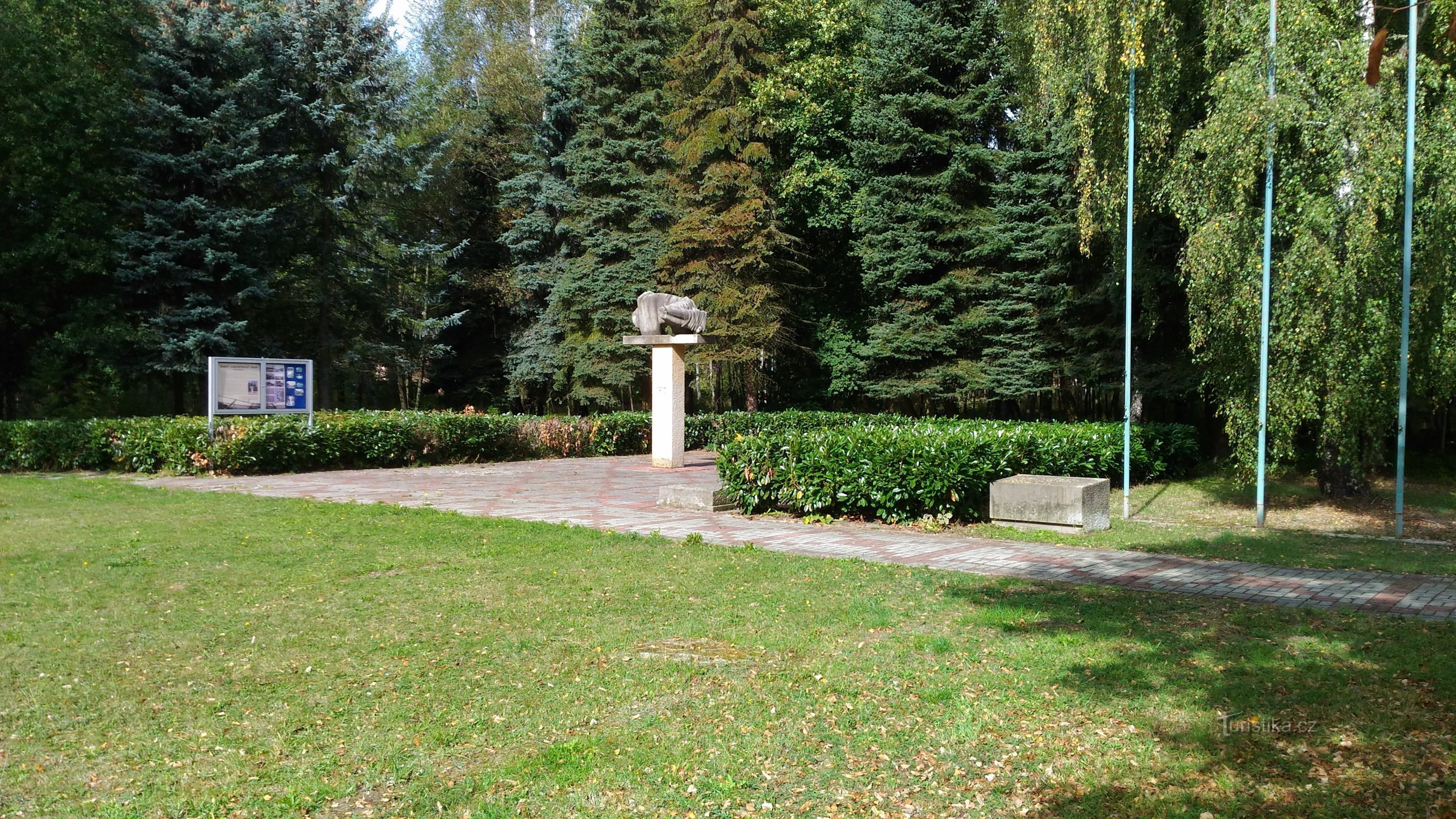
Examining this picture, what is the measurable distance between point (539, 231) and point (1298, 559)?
2760 cm

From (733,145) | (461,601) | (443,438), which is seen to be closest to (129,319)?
(443,438)

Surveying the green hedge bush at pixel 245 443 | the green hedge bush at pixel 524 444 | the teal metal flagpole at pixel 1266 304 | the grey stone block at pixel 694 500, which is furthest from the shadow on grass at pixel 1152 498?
the green hedge bush at pixel 245 443

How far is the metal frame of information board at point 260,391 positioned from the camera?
15.4 meters

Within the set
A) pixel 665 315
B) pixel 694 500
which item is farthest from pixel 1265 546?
pixel 665 315

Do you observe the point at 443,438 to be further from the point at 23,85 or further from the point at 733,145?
the point at 23,85

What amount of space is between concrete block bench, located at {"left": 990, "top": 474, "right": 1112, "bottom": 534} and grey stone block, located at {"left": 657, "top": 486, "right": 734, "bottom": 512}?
3.33 meters

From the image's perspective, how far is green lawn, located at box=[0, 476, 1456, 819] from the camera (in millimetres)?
3467

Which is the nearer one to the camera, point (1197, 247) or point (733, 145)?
point (1197, 247)

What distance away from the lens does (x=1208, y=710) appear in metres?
4.23

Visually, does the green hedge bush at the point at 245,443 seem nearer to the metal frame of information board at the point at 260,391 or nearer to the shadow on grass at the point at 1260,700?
the metal frame of information board at the point at 260,391

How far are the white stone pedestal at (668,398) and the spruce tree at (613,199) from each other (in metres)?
10.7

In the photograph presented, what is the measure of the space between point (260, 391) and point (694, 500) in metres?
8.91

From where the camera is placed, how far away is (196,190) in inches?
936

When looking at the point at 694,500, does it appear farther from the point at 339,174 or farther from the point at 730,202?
the point at 339,174
